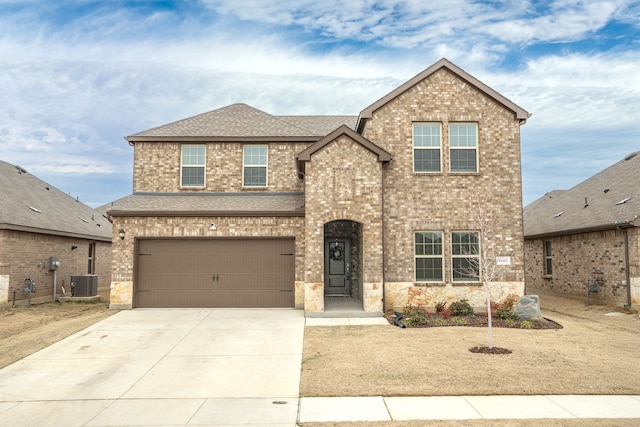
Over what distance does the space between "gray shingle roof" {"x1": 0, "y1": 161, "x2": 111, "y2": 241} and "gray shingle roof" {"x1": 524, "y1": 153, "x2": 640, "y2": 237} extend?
22061mm

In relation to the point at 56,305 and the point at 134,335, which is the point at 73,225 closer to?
the point at 56,305

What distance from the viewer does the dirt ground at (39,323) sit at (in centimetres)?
1119

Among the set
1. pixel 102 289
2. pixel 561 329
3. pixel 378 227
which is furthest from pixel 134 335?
pixel 102 289

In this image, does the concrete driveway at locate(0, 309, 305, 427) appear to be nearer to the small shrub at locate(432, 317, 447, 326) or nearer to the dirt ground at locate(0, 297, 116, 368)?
the dirt ground at locate(0, 297, 116, 368)

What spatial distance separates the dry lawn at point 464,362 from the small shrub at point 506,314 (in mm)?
1220

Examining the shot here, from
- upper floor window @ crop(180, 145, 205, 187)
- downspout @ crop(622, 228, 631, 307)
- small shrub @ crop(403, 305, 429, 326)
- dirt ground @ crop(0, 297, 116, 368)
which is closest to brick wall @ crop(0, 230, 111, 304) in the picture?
dirt ground @ crop(0, 297, 116, 368)

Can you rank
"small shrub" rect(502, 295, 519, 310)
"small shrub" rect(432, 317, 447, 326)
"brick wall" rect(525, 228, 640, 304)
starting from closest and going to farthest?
1. "small shrub" rect(432, 317, 447, 326)
2. "small shrub" rect(502, 295, 519, 310)
3. "brick wall" rect(525, 228, 640, 304)

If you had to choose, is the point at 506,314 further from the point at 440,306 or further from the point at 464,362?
the point at 464,362

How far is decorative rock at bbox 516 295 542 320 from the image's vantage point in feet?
44.9

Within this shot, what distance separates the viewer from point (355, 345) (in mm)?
10828

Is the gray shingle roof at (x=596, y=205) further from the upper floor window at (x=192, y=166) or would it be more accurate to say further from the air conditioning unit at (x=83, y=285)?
the air conditioning unit at (x=83, y=285)

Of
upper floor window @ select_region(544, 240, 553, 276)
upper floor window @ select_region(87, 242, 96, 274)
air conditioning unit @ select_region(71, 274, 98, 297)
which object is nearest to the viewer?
air conditioning unit @ select_region(71, 274, 98, 297)

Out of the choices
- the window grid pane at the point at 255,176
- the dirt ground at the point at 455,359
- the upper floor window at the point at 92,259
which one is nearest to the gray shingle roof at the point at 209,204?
the window grid pane at the point at 255,176

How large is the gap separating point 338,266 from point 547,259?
1165 cm
